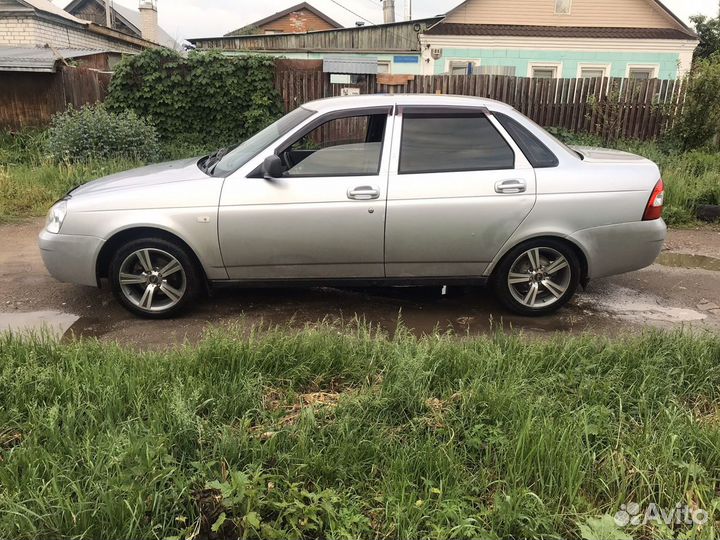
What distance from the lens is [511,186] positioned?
4422mm

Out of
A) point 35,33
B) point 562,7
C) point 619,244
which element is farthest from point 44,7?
point 619,244

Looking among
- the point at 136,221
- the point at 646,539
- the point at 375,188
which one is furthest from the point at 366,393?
the point at 136,221

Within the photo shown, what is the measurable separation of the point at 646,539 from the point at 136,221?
3757mm

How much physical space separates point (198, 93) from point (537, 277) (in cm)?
917

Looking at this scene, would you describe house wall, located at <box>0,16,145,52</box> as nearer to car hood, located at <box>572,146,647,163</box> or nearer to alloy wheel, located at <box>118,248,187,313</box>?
alloy wheel, located at <box>118,248,187,313</box>

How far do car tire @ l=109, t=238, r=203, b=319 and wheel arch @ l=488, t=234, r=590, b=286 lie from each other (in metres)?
2.36

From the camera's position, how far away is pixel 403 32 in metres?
21.3

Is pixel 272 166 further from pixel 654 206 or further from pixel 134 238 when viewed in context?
pixel 654 206

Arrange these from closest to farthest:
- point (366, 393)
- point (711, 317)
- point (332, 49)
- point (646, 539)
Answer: point (646, 539)
point (366, 393)
point (711, 317)
point (332, 49)

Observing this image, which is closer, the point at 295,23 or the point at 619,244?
the point at 619,244

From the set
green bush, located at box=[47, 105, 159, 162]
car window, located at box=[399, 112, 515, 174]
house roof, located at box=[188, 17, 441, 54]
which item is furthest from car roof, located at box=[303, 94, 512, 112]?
house roof, located at box=[188, 17, 441, 54]

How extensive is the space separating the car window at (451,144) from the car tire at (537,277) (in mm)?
716

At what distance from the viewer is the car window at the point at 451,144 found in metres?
4.49

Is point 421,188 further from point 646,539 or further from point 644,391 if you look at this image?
point 646,539
